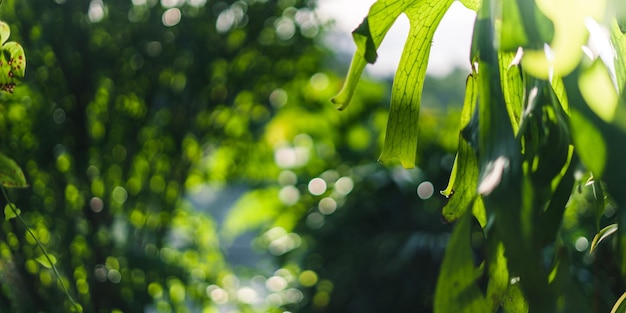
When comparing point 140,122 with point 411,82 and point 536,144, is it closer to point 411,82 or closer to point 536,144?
point 411,82

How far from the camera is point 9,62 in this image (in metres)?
0.56

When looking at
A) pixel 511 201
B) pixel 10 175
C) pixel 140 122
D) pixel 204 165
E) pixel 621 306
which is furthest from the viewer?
pixel 204 165

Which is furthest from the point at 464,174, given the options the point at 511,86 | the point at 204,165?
the point at 204,165

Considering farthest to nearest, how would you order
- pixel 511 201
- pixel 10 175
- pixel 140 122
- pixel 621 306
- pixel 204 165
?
pixel 204 165 < pixel 140 122 < pixel 10 175 < pixel 621 306 < pixel 511 201

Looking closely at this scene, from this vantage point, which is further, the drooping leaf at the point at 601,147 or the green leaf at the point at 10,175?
the green leaf at the point at 10,175

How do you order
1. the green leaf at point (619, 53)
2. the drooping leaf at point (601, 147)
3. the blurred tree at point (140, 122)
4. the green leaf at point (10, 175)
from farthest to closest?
the blurred tree at point (140, 122), the green leaf at point (10, 175), the green leaf at point (619, 53), the drooping leaf at point (601, 147)

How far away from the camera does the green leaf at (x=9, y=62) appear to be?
56 cm

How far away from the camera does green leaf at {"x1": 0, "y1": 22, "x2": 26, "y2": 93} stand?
56 cm

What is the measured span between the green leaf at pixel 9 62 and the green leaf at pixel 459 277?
1.15 feet

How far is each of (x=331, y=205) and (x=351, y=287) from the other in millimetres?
326

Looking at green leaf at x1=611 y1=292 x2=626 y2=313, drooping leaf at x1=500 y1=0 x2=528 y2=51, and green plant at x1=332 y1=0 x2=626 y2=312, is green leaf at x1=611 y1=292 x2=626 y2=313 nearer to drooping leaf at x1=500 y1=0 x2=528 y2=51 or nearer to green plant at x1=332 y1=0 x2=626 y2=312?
green plant at x1=332 y1=0 x2=626 y2=312

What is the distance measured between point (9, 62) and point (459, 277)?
1.22 feet

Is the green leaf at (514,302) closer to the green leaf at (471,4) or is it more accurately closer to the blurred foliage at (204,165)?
the green leaf at (471,4)

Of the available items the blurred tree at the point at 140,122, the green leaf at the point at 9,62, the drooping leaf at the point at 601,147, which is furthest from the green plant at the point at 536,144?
the blurred tree at the point at 140,122
